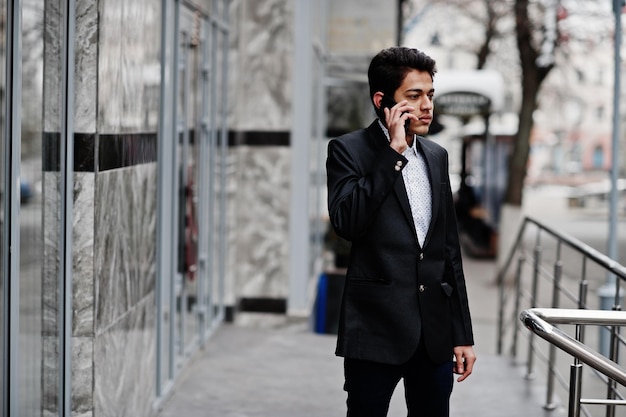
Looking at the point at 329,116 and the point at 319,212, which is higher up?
the point at 329,116

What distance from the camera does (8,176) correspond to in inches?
146

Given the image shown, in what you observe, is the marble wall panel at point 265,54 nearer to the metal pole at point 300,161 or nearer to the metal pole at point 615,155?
the metal pole at point 300,161

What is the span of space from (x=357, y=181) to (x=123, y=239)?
1.63 meters

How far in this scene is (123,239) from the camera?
15.3ft

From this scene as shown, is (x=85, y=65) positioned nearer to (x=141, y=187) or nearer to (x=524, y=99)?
(x=141, y=187)

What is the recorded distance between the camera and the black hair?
3.36 m

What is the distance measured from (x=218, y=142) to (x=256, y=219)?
0.87 m

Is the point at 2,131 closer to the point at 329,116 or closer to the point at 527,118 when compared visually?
the point at 329,116

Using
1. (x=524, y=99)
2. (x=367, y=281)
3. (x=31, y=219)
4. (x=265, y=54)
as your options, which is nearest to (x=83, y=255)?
(x=31, y=219)

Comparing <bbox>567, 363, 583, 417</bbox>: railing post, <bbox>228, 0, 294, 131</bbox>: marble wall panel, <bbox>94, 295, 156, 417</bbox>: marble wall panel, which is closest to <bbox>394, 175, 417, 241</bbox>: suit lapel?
<bbox>567, 363, 583, 417</bbox>: railing post

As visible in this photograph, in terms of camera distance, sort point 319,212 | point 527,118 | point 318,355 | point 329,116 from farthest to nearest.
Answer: point 527,118 → point 329,116 → point 319,212 → point 318,355

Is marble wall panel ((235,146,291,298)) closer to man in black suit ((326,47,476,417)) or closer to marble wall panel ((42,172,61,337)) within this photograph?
marble wall panel ((42,172,61,337))

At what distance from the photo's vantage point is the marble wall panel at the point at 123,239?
429 cm

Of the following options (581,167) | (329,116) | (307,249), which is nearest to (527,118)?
(329,116)
